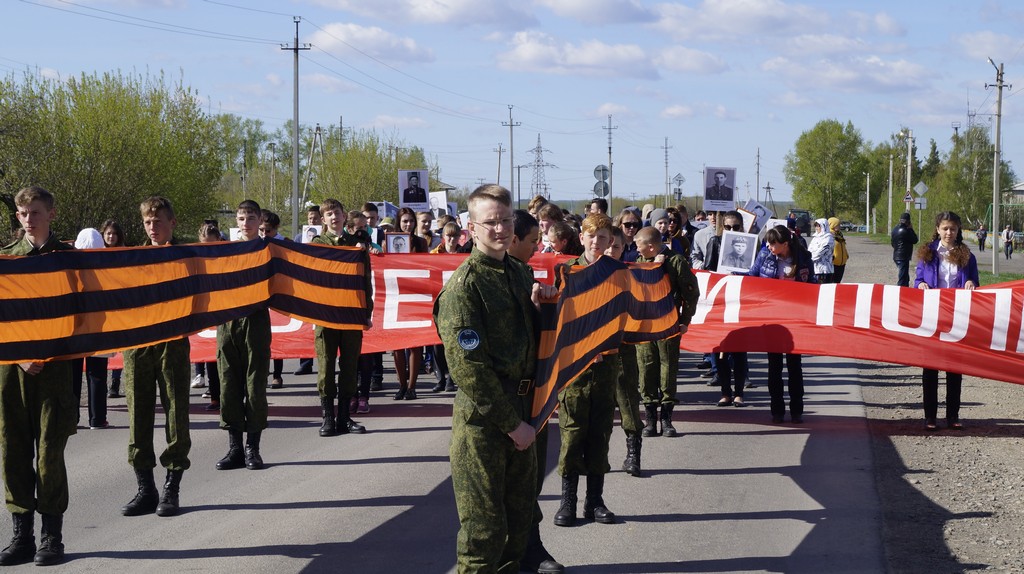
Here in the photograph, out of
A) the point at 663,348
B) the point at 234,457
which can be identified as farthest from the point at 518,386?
the point at 663,348

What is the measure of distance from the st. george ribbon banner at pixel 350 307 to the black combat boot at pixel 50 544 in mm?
938

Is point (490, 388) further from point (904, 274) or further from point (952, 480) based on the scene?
point (904, 274)

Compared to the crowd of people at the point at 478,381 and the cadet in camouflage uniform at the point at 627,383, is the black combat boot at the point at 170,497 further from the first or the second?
the cadet in camouflage uniform at the point at 627,383

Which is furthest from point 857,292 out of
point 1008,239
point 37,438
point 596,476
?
point 1008,239

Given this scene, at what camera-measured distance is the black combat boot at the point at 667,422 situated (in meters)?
10.2

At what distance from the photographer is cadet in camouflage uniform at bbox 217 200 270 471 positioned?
8.76m

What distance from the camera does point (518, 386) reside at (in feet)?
15.7

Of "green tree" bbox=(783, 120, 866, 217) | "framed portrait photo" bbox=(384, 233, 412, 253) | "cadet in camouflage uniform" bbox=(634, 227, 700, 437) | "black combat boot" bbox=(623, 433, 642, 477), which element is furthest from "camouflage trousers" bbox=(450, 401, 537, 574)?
→ "green tree" bbox=(783, 120, 866, 217)

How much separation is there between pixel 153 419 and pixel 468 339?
3.68 metres

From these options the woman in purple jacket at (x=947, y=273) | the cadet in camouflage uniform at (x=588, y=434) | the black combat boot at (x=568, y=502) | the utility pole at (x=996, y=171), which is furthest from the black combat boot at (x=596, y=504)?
the utility pole at (x=996, y=171)

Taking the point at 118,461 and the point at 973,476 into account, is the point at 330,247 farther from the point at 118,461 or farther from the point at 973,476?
the point at 973,476

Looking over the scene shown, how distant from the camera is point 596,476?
23.4ft

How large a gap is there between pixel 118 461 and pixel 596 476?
4217mm

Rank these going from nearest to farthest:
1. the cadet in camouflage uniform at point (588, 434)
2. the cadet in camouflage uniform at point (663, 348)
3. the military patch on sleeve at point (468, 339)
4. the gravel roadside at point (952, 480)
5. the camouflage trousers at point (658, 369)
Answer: the military patch on sleeve at point (468, 339), the gravel roadside at point (952, 480), the cadet in camouflage uniform at point (588, 434), the cadet in camouflage uniform at point (663, 348), the camouflage trousers at point (658, 369)
